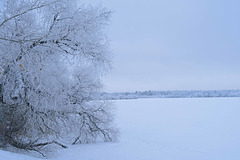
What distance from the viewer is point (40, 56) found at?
7539mm

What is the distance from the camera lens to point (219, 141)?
1437 centimetres

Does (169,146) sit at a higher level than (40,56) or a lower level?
lower

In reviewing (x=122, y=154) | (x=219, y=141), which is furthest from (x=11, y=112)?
(x=219, y=141)

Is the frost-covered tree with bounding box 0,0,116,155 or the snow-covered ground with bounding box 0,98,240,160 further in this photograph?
the snow-covered ground with bounding box 0,98,240,160

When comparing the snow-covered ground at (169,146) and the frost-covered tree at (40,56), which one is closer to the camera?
the frost-covered tree at (40,56)

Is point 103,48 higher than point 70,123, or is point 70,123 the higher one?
point 103,48

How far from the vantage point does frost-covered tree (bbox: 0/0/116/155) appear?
24.2 feet

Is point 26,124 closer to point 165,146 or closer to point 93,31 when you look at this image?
point 93,31

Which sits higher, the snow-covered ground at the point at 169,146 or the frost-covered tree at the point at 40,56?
the frost-covered tree at the point at 40,56

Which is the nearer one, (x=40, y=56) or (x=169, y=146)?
(x=40, y=56)

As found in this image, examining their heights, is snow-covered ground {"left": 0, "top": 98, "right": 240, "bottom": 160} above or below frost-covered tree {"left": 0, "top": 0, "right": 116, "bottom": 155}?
below

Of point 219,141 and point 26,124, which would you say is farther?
point 219,141

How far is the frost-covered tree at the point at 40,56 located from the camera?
7.36m

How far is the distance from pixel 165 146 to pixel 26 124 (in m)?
7.58
